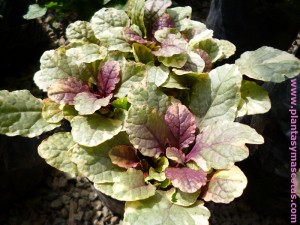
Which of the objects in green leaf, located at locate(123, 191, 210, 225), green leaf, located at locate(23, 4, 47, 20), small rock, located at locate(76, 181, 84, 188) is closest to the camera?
green leaf, located at locate(123, 191, 210, 225)

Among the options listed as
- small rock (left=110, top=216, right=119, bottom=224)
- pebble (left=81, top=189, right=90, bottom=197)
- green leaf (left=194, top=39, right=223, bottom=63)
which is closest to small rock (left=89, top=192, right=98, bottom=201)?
pebble (left=81, top=189, right=90, bottom=197)

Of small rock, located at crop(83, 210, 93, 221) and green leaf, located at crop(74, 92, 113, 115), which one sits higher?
green leaf, located at crop(74, 92, 113, 115)

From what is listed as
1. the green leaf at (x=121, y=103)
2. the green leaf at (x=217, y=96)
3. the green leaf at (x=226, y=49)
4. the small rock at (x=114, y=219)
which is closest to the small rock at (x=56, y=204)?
the small rock at (x=114, y=219)

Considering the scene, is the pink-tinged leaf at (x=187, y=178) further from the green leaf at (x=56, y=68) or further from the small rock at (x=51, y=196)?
the small rock at (x=51, y=196)

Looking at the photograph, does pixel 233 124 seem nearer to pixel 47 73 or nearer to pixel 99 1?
pixel 47 73

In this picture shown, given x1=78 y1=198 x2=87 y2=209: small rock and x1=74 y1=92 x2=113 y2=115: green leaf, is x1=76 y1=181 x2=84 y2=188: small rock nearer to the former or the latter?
x1=78 y1=198 x2=87 y2=209: small rock

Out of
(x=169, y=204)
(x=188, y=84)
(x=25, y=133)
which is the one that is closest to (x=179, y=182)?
(x=169, y=204)
